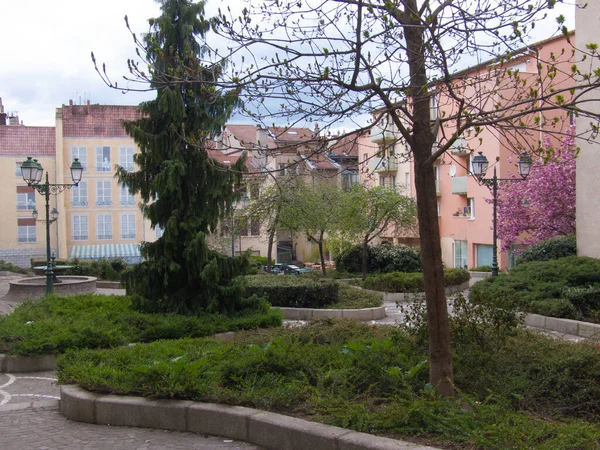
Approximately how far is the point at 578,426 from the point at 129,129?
1078 cm

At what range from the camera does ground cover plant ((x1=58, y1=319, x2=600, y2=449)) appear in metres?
4.89

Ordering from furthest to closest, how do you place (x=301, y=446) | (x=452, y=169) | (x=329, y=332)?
(x=452, y=169) → (x=329, y=332) → (x=301, y=446)

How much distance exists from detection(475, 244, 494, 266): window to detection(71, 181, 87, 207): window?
34841mm

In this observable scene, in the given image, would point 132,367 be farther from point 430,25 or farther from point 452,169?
point 452,169

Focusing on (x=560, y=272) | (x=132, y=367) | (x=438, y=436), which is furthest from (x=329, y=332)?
(x=560, y=272)

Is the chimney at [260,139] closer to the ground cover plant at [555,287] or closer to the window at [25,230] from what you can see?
the ground cover plant at [555,287]

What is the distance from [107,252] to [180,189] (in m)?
46.1

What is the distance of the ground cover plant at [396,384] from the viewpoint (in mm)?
4891

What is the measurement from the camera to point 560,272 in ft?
52.1

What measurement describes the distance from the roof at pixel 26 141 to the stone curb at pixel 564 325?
162 ft

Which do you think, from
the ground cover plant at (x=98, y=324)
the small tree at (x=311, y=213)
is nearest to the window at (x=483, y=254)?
the small tree at (x=311, y=213)

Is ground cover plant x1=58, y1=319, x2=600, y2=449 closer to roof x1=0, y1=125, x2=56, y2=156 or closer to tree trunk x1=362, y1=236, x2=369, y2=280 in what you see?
tree trunk x1=362, y1=236, x2=369, y2=280

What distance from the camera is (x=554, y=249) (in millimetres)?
20781

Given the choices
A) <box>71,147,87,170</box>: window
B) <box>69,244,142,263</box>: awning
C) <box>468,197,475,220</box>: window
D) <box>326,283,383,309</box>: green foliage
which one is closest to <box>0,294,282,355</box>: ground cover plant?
<box>326,283,383,309</box>: green foliage
